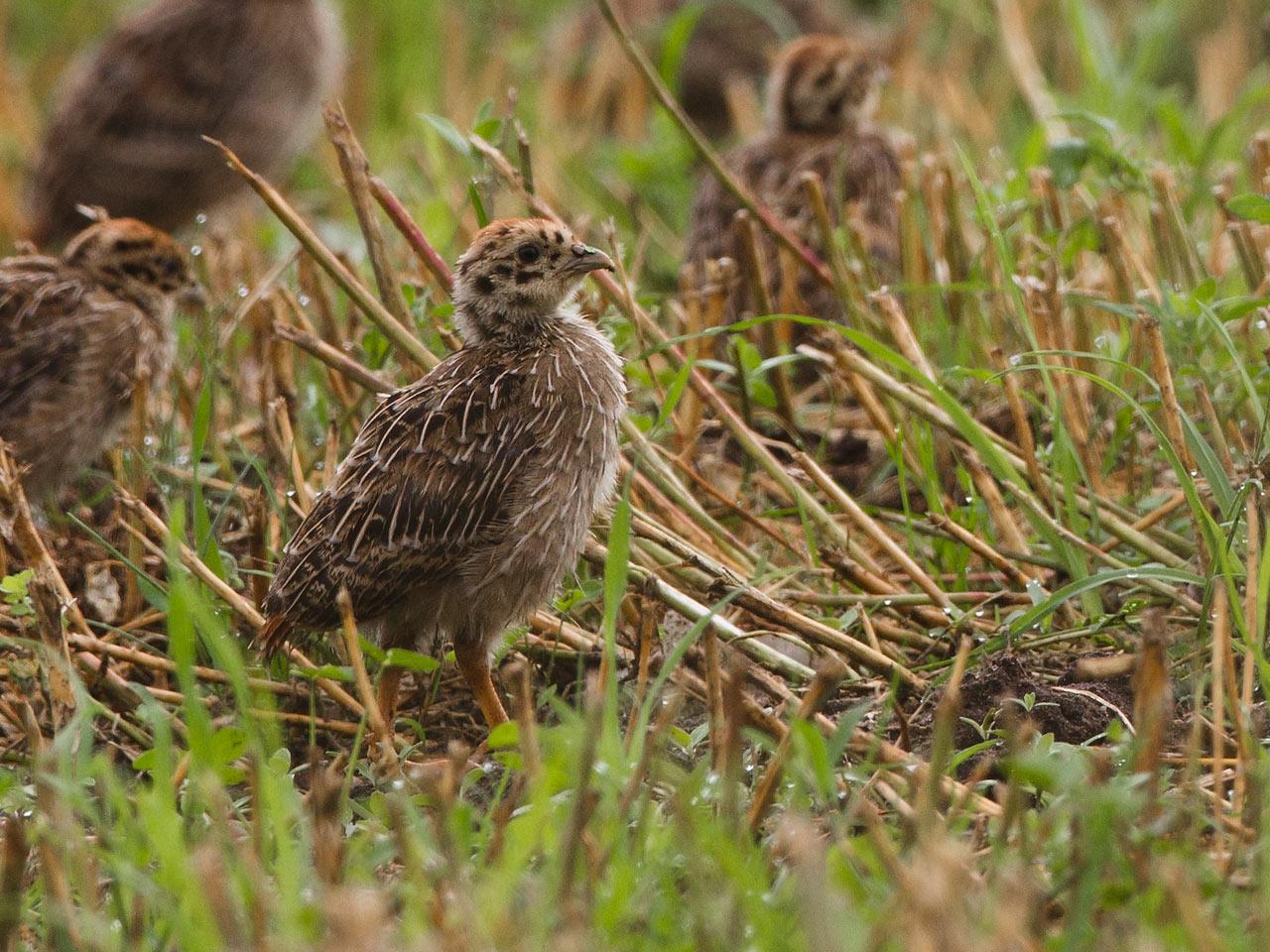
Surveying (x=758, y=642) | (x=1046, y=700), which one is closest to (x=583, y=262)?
(x=758, y=642)

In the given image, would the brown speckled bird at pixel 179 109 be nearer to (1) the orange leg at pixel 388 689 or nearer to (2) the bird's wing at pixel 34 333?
(2) the bird's wing at pixel 34 333

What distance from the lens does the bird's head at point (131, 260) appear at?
5.10 metres

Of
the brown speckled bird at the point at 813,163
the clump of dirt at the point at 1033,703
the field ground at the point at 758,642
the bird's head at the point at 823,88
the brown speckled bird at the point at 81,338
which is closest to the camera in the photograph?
the field ground at the point at 758,642

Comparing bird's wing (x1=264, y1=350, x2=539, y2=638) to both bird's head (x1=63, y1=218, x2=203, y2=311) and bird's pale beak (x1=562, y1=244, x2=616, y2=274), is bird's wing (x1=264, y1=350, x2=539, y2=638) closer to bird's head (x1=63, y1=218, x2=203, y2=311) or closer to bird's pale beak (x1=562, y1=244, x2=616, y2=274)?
bird's pale beak (x1=562, y1=244, x2=616, y2=274)

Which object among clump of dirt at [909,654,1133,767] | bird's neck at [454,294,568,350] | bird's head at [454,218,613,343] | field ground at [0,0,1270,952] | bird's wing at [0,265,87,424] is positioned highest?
bird's head at [454,218,613,343]

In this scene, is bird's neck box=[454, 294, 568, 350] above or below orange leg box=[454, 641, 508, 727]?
above

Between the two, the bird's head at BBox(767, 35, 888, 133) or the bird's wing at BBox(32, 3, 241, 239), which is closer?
the bird's head at BBox(767, 35, 888, 133)

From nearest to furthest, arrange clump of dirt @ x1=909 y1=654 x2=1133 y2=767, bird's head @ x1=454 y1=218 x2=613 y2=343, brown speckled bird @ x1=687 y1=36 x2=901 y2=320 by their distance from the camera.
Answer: clump of dirt @ x1=909 y1=654 x2=1133 y2=767 < bird's head @ x1=454 y1=218 x2=613 y2=343 < brown speckled bird @ x1=687 y1=36 x2=901 y2=320

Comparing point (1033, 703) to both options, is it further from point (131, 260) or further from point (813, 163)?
point (813, 163)

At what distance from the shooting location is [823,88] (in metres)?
6.23

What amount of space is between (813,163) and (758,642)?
285 cm

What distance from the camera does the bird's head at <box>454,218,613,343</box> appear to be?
3773 mm

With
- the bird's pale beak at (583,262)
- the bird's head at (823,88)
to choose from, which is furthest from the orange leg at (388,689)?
the bird's head at (823,88)

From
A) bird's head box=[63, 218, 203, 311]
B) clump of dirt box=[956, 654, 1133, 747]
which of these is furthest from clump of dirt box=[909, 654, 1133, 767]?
bird's head box=[63, 218, 203, 311]
